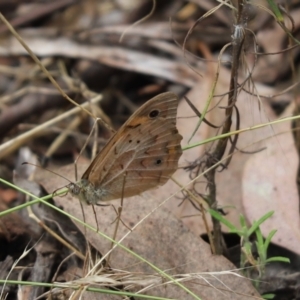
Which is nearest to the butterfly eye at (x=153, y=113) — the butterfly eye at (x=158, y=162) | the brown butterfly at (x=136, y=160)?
the brown butterfly at (x=136, y=160)

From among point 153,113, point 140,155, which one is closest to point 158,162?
point 140,155

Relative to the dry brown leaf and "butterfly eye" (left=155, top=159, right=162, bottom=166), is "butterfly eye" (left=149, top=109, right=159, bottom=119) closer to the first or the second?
"butterfly eye" (left=155, top=159, right=162, bottom=166)

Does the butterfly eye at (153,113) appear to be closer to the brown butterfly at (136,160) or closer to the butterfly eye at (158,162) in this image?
the brown butterfly at (136,160)

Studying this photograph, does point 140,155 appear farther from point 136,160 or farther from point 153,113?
point 153,113

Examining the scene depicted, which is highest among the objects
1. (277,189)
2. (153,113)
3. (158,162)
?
(153,113)

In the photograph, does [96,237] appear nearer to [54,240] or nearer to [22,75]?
[54,240]

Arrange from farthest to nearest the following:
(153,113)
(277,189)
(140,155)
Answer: (277,189) < (140,155) < (153,113)

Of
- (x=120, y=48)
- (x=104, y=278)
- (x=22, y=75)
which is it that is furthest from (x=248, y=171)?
(x=22, y=75)

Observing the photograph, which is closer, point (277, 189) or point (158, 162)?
point (158, 162)
